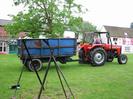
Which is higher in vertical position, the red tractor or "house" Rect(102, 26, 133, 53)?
"house" Rect(102, 26, 133, 53)

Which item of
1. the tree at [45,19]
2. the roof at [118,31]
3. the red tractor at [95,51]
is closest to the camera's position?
the red tractor at [95,51]

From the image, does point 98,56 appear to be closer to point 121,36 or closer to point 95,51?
point 95,51

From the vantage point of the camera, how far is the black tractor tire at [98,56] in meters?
16.6

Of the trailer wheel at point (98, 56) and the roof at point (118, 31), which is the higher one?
the roof at point (118, 31)

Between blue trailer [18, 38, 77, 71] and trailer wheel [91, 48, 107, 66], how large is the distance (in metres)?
1.71

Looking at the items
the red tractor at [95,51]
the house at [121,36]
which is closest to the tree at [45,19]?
the red tractor at [95,51]

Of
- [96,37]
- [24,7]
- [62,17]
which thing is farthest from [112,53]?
[24,7]

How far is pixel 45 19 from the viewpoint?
3275cm

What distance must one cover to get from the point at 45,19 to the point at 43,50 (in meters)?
18.6

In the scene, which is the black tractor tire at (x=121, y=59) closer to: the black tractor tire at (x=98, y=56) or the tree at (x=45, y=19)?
the black tractor tire at (x=98, y=56)

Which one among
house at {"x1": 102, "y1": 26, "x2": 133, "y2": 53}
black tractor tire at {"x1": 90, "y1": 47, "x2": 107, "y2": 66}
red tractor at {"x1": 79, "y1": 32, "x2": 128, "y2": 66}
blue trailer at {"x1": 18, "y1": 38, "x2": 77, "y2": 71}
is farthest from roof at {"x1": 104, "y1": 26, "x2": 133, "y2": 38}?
blue trailer at {"x1": 18, "y1": 38, "x2": 77, "y2": 71}

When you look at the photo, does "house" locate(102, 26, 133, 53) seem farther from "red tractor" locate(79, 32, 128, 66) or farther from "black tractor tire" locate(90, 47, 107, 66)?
"black tractor tire" locate(90, 47, 107, 66)

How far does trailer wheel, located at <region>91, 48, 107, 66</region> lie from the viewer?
1662cm

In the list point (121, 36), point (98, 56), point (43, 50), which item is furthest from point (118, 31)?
point (43, 50)
